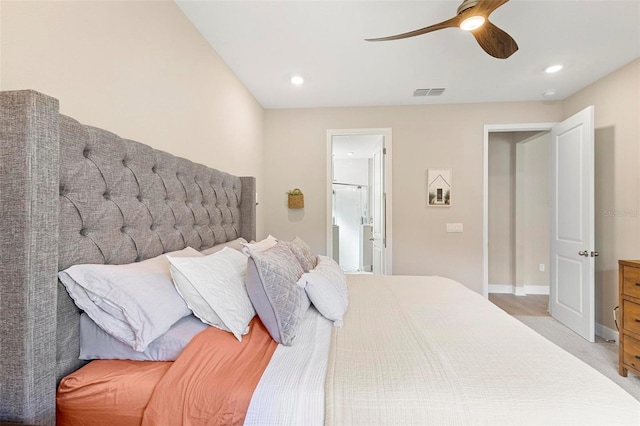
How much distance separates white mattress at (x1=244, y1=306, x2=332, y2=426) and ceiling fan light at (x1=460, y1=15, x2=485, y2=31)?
1814mm

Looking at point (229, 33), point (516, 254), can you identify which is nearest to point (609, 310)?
point (516, 254)

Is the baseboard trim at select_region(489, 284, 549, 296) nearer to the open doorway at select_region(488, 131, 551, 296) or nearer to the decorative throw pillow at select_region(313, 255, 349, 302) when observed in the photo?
the open doorway at select_region(488, 131, 551, 296)

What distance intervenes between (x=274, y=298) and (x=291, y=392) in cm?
35

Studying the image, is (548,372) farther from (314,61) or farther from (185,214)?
(314,61)

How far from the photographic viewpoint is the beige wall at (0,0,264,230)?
37.1 inches

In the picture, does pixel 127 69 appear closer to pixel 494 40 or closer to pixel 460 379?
pixel 460 379

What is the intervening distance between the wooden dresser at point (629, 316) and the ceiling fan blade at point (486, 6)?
80.8 inches

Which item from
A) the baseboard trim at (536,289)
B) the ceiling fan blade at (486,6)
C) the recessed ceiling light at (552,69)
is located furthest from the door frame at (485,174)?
the ceiling fan blade at (486,6)

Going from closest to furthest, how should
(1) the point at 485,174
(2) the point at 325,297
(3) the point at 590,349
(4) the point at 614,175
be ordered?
(2) the point at 325,297 < (3) the point at 590,349 < (4) the point at 614,175 < (1) the point at 485,174

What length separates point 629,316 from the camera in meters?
2.11

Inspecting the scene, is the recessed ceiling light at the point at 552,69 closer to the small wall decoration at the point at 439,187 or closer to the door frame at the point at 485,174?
the door frame at the point at 485,174

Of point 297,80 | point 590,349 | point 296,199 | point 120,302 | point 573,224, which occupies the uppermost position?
point 297,80

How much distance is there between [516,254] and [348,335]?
4.19 meters

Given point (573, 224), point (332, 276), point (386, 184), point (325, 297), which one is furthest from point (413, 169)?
point (325, 297)
